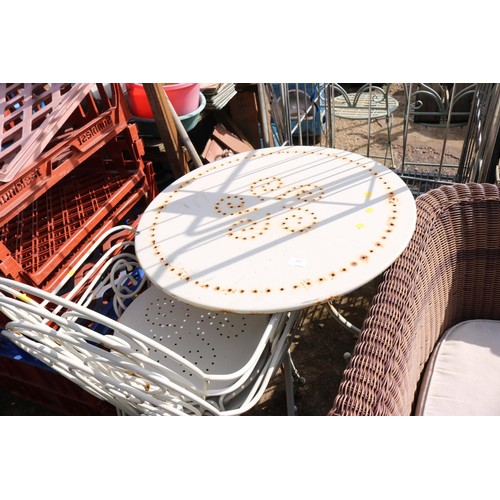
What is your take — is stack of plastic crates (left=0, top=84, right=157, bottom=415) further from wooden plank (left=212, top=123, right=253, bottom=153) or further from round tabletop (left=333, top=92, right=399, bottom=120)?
round tabletop (left=333, top=92, right=399, bottom=120)

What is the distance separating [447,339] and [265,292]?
901 millimetres

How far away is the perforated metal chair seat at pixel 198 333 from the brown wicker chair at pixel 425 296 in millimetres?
441

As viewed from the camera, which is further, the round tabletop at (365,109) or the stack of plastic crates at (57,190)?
the round tabletop at (365,109)

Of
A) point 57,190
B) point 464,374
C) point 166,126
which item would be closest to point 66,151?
point 57,190

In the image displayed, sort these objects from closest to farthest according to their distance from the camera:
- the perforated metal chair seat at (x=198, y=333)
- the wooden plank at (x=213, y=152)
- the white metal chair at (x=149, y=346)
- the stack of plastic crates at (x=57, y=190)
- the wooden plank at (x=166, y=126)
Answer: the white metal chair at (x=149, y=346) → the perforated metal chair seat at (x=198, y=333) → the stack of plastic crates at (x=57, y=190) → the wooden plank at (x=166, y=126) → the wooden plank at (x=213, y=152)

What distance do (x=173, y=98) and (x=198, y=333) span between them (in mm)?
1598

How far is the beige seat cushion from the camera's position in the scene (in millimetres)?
1446

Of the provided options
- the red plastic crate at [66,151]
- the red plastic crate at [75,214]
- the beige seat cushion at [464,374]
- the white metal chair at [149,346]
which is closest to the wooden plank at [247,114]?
the red plastic crate at [75,214]

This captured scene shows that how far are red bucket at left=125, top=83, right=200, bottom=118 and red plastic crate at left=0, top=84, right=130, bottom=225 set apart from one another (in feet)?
1.24

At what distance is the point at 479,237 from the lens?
5.67ft

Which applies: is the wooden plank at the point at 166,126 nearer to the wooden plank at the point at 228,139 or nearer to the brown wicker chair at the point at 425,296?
the wooden plank at the point at 228,139

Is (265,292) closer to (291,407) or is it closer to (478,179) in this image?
(291,407)

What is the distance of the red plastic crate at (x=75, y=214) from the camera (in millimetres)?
1844

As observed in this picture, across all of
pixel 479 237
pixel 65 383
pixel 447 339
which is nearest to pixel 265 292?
pixel 447 339
